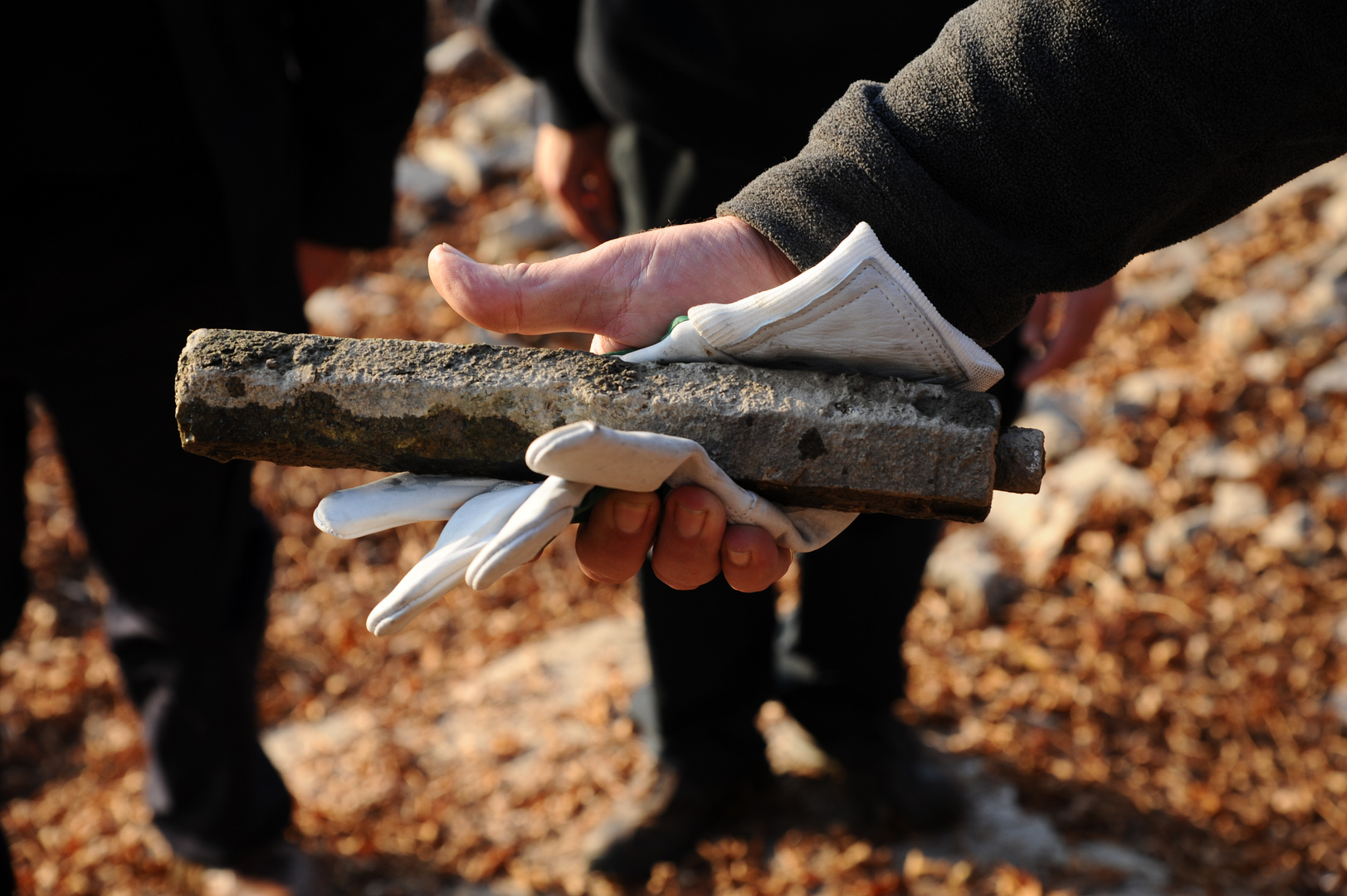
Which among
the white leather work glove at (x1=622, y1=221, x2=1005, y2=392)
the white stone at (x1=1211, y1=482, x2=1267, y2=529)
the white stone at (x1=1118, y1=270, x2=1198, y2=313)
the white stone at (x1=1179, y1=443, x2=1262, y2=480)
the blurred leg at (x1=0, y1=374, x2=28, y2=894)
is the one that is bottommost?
the white stone at (x1=1211, y1=482, x2=1267, y2=529)

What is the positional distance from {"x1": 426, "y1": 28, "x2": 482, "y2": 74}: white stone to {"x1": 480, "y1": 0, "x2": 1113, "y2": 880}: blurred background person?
5.24m

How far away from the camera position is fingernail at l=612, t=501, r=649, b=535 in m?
1.34

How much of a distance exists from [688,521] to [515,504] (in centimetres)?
24

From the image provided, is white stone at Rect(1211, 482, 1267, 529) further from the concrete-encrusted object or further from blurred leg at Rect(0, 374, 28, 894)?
blurred leg at Rect(0, 374, 28, 894)

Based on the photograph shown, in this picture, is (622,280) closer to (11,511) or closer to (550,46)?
(550,46)

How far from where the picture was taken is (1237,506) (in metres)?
3.24

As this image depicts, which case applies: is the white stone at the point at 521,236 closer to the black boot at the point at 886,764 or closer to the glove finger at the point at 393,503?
the black boot at the point at 886,764

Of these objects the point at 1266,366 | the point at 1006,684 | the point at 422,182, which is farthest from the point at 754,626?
the point at 422,182

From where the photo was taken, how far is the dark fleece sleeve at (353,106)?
7.36 ft

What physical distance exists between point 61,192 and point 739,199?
58.7 inches

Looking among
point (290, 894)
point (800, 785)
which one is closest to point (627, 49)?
point (800, 785)

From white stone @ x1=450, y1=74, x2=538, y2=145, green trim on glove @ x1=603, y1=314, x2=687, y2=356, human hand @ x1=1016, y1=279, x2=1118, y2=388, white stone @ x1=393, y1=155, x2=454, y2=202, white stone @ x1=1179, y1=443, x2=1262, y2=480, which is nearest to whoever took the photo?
green trim on glove @ x1=603, y1=314, x2=687, y2=356

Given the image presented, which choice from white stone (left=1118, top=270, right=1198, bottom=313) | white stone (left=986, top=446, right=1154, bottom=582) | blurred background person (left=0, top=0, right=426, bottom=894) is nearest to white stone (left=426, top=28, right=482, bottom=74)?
white stone (left=1118, top=270, right=1198, bottom=313)

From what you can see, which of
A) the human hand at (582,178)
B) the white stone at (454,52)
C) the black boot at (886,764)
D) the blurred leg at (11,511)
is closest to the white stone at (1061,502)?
the black boot at (886,764)
